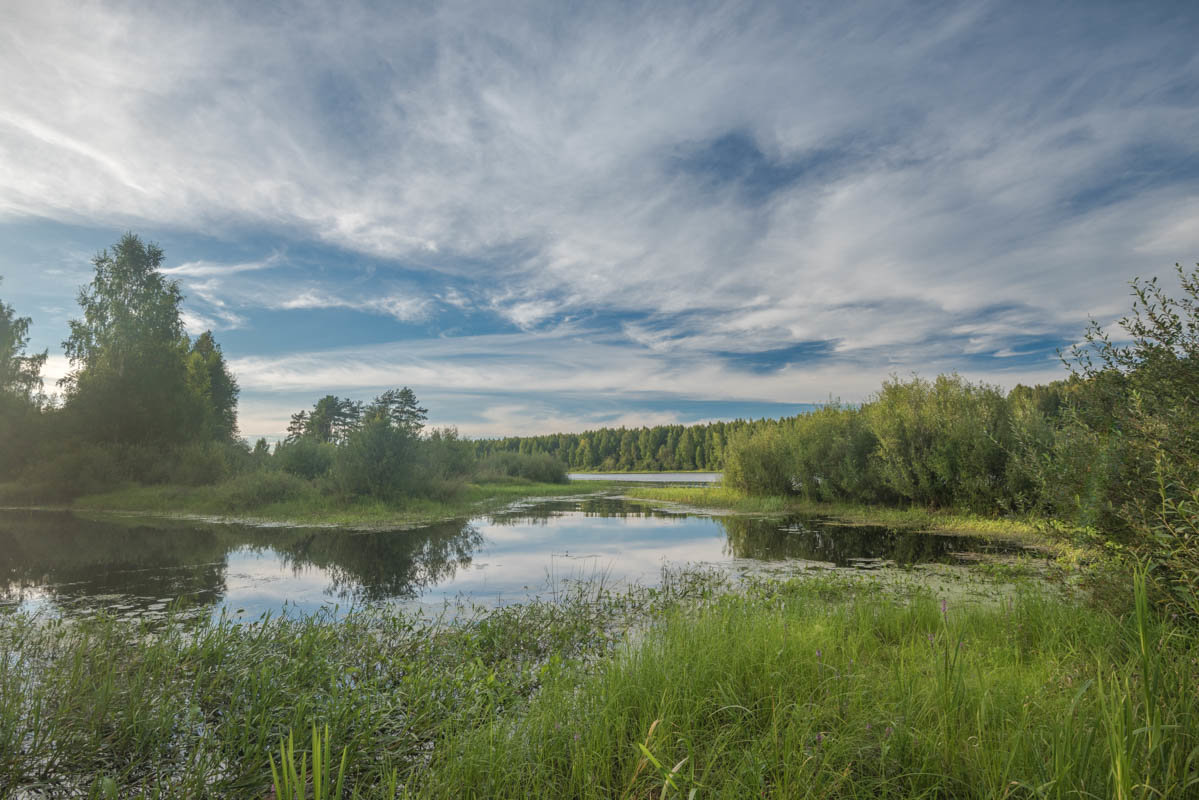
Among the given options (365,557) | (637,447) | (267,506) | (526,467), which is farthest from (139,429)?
(637,447)

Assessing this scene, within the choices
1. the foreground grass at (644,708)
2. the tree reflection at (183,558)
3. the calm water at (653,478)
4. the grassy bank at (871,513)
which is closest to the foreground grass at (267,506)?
the tree reflection at (183,558)

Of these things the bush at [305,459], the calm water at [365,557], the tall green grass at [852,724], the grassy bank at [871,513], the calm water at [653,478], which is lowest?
the calm water at [653,478]

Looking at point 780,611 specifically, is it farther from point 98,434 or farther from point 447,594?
point 98,434

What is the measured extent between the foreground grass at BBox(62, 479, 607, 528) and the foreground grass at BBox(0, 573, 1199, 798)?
14595mm

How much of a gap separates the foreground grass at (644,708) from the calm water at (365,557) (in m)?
2.01

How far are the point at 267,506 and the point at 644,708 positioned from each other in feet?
77.5

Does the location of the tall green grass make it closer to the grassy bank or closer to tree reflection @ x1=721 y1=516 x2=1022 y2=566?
tree reflection @ x1=721 y1=516 x2=1022 y2=566

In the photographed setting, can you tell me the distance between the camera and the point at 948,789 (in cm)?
294

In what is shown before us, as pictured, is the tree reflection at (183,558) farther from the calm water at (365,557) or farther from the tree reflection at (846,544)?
the tree reflection at (846,544)

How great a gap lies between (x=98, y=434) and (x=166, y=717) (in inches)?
1271

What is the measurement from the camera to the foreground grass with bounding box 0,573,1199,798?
276 centimetres

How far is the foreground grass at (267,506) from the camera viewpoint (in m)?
20.9

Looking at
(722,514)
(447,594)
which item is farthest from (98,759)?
(722,514)

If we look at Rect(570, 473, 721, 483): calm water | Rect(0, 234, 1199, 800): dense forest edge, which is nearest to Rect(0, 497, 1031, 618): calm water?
Rect(0, 234, 1199, 800): dense forest edge
